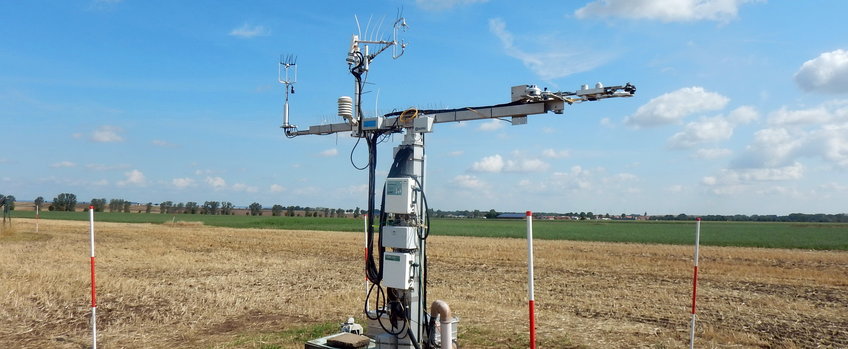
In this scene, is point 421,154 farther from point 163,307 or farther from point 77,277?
point 77,277

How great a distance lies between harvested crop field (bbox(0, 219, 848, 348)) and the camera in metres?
9.72

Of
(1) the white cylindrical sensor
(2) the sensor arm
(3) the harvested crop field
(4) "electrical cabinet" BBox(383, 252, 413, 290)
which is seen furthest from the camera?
(3) the harvested crop field

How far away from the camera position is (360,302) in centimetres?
1312

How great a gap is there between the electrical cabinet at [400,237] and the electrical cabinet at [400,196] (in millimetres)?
238

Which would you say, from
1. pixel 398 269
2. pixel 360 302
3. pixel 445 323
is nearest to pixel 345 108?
pixel 398 269

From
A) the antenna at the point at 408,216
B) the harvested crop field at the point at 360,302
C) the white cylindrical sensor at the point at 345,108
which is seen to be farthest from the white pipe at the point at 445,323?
the white cylindrical sensor at the point at 345,108

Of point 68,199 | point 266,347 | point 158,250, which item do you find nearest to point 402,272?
point 266,347

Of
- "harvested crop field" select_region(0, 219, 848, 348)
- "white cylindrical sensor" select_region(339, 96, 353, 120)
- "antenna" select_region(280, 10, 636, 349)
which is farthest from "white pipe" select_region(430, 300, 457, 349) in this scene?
"white cylindrical sensor" select_region(339, 96, 353, 120)

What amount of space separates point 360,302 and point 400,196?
6348 mm

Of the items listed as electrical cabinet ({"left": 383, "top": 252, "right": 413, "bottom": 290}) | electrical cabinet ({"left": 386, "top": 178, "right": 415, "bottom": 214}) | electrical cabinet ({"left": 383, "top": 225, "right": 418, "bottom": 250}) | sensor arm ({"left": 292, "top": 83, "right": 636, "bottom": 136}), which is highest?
sensor arm ({"left": 292, "top": 83, "right": 636, "bottom": 136})

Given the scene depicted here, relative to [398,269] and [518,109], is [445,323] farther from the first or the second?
[518,109]

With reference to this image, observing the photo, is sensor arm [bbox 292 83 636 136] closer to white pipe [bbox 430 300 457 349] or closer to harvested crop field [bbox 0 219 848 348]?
white pipe [bbox 430 300 457 349]

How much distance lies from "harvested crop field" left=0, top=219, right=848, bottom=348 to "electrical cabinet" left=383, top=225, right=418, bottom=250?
2.60m

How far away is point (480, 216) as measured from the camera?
500ft
